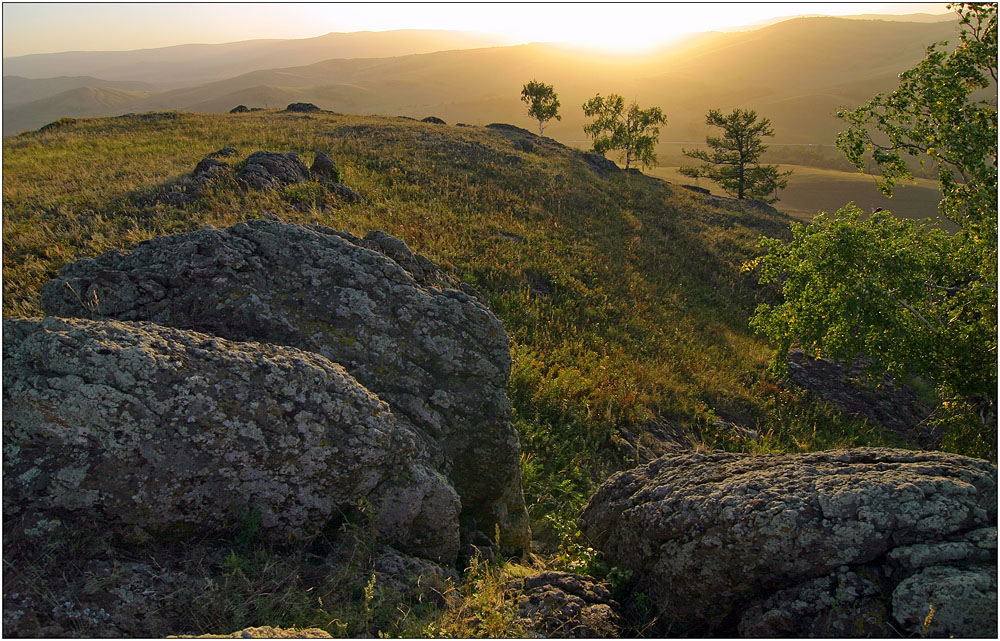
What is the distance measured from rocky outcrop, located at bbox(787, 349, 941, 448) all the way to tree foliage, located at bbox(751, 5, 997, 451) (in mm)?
3107

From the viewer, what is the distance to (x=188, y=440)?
4.09m

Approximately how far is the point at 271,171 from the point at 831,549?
18.8 metres

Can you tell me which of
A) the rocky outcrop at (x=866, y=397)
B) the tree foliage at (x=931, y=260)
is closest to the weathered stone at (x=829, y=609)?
the tree foliage at (x=931, y=260)

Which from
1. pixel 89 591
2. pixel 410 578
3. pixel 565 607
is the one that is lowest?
pixel 565 607

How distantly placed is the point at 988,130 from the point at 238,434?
13.1 metres

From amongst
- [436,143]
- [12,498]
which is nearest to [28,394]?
[12,498]

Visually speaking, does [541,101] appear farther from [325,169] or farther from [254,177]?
[254,177]

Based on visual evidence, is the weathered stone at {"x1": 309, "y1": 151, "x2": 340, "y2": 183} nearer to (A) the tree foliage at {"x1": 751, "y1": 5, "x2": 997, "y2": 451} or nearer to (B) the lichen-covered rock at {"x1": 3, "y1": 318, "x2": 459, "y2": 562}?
(A) the tree foliage at {"x1": 751, "y1": 5, "x2": 997, "y2": 451}

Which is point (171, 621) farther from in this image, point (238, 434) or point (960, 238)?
point (960, 238)

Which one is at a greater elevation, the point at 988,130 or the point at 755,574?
the point at 988,130

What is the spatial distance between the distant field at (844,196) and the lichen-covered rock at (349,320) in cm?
7203

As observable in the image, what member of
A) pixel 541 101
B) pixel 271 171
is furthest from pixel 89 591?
pixel 541 101

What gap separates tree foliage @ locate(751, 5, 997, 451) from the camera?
9445 millimetres

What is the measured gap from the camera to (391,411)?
17.6 feet
